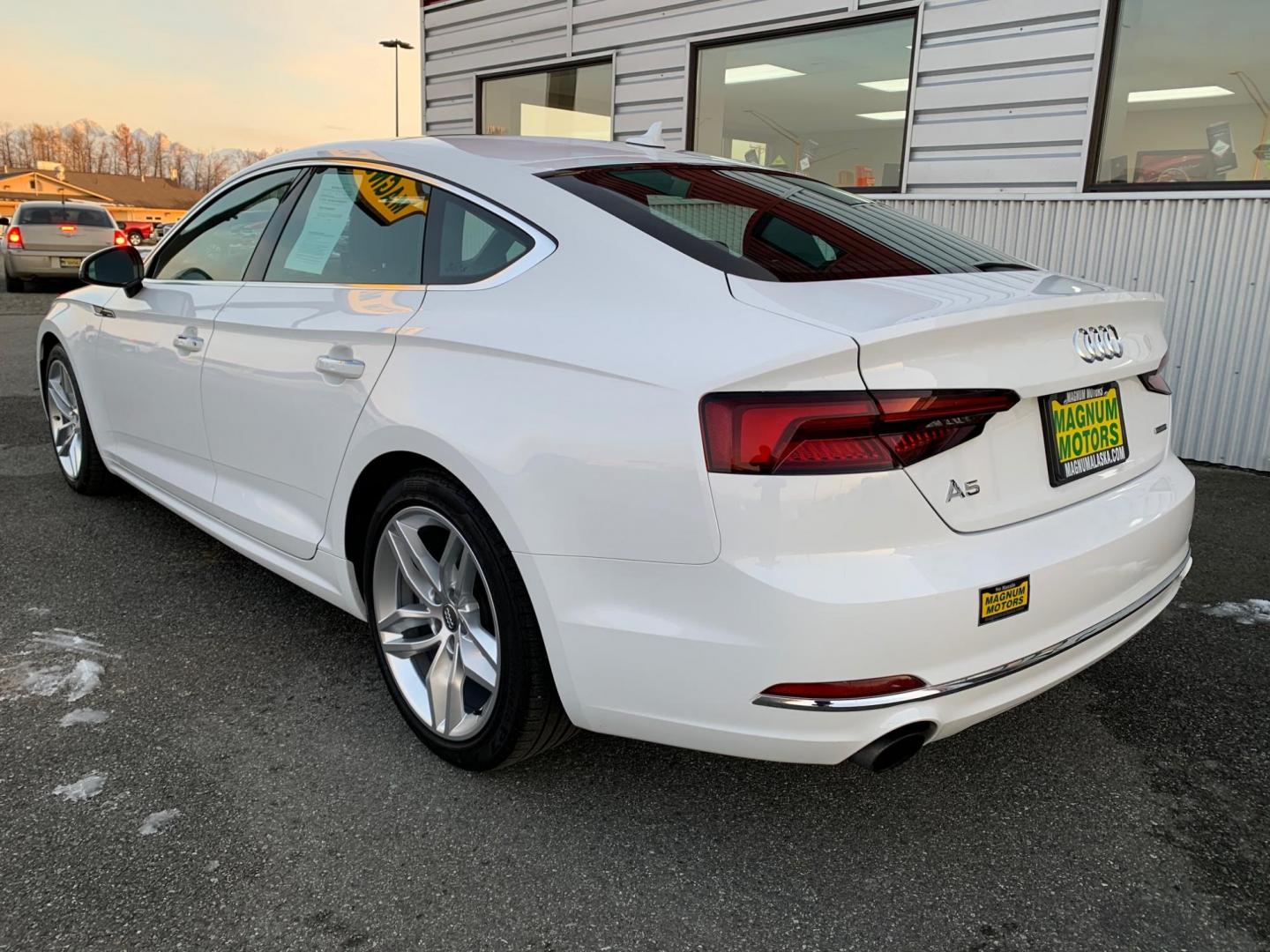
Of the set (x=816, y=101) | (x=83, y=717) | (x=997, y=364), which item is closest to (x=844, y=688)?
(x=997, y=364)

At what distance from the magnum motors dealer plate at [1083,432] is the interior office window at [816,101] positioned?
5.11 m

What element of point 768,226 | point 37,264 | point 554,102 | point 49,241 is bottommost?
point 37,264

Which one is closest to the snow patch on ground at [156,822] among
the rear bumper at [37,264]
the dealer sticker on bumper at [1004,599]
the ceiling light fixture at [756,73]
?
the dealer sticker on bumper at [1004,599]

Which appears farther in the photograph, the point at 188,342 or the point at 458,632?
the point at 188,342

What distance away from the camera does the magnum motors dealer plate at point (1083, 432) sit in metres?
2.05

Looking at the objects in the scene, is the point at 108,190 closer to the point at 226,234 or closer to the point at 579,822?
the point at 226,234

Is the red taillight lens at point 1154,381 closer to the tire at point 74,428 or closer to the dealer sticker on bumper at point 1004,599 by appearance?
the dealer sticker on bumper at point 1004,599

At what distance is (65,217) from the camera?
17141mm

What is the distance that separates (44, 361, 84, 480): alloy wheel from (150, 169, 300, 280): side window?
1.07 m

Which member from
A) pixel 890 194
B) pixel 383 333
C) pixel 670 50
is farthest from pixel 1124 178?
pixel 383 333

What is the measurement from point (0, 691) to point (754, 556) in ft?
7.77

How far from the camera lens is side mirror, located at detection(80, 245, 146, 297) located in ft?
12.7

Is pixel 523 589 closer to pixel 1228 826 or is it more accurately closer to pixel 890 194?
pixel 1228 826

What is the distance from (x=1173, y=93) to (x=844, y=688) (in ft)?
18.1
